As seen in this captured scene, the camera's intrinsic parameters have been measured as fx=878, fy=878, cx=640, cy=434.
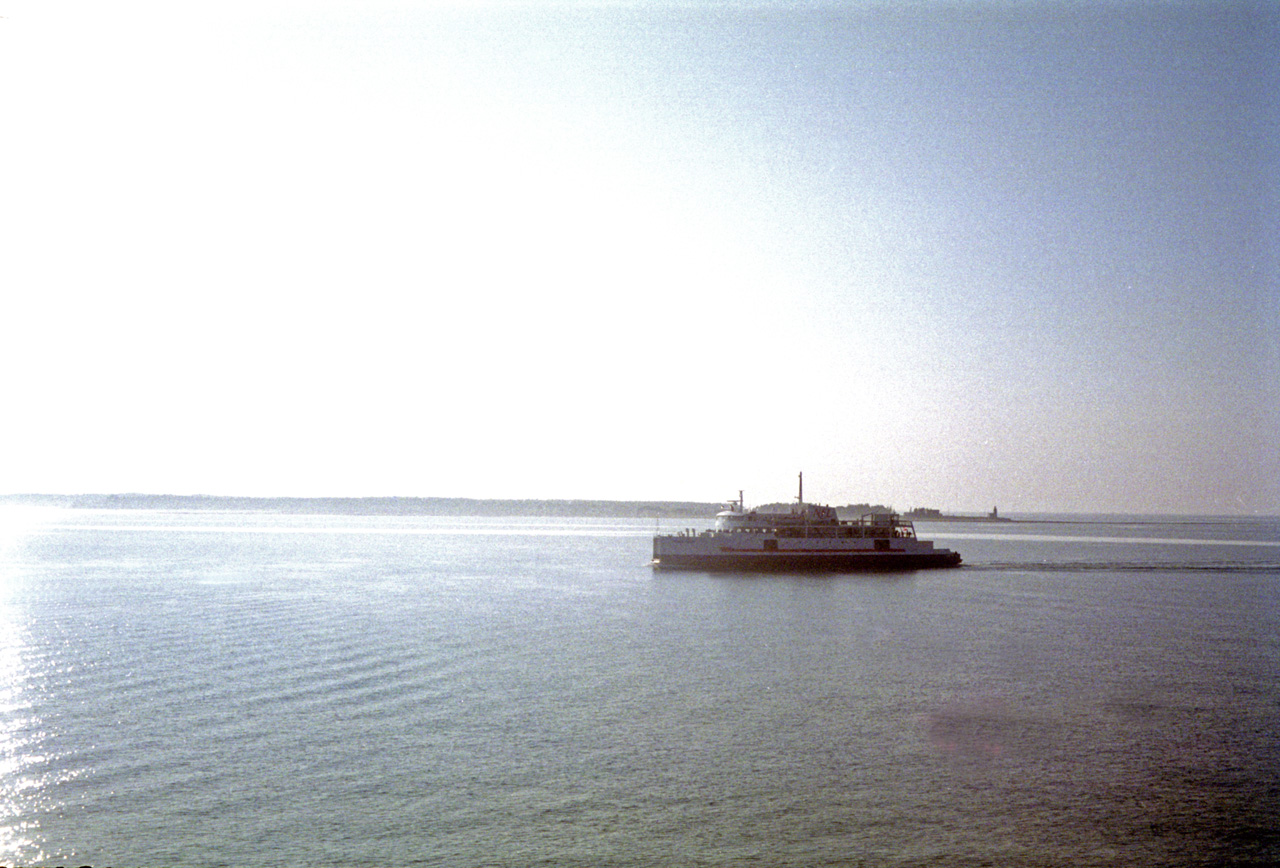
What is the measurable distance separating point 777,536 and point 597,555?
37.4m

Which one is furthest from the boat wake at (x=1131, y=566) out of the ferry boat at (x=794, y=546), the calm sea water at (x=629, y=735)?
the calm sea water at (x=629, y=735)

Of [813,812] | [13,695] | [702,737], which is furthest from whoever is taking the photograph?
[13,695]

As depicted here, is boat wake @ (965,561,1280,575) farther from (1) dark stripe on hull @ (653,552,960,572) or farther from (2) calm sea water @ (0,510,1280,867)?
(2) calm sea water @ (0,510,1280,867)

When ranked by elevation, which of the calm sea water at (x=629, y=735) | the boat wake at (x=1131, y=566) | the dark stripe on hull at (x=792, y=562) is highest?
the dark stripe on hull at (x=792, y=562)

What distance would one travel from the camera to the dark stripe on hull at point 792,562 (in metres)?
88.9

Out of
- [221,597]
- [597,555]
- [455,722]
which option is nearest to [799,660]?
[455,722]

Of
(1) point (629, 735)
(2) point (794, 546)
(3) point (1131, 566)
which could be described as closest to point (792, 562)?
(2) point (794, 546)

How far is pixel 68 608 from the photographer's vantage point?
56.2 m

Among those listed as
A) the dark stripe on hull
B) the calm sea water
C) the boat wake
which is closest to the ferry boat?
the dark stripe on hull

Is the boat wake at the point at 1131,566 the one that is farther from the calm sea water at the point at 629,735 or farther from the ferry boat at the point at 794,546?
the calm sea water at the point at 629,735

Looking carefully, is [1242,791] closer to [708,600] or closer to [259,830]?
[259,830]

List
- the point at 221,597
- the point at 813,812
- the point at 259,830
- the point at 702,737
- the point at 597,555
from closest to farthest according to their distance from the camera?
the point at 259,830 → the point at 813,812 → the point at 702,737 → the point at 221,597 → the point at 597,555

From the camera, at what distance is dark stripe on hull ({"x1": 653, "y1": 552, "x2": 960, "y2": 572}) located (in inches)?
3499

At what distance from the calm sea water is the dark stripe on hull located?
30080mm
